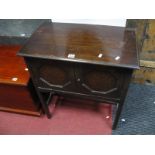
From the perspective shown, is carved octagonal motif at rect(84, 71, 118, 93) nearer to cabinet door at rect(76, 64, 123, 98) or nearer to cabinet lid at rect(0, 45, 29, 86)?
cabinet door at rect(76, 64, 123, 98)

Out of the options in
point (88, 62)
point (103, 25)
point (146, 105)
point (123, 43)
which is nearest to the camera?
point (88, 62)

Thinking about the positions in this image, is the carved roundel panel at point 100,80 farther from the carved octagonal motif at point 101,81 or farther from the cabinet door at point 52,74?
the cabinet door at point 52,74

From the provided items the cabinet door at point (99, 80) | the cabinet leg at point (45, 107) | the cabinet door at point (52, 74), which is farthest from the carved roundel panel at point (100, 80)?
the cabinet leg at point (45, 107)

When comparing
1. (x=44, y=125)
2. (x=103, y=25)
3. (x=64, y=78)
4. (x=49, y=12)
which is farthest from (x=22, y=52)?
(x=44, y=125)

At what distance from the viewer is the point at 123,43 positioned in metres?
0.96

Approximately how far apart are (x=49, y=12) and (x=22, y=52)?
1.50 ft

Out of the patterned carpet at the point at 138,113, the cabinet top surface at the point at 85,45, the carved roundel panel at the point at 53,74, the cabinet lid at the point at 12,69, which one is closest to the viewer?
the cabinet top surface at the point at 85,45

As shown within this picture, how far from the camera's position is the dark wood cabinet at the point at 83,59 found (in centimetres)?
87

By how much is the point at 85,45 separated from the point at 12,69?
0.64 m

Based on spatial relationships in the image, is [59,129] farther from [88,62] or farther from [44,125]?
[88,62]

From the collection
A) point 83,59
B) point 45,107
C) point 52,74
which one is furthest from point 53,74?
point 45,107

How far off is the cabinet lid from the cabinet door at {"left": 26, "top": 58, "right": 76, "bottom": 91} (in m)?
0.16

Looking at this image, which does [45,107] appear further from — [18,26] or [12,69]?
[18,26]

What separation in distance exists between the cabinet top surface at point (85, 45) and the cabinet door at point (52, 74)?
0.19 ft
